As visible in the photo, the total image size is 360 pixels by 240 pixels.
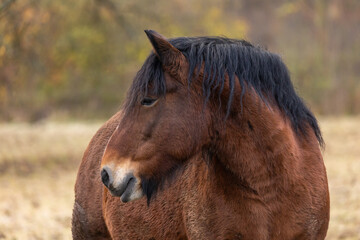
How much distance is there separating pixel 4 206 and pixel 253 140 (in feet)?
25.3

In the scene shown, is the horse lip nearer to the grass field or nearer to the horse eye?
the horse eye

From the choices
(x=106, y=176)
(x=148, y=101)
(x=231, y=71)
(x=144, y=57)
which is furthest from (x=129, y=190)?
(x=144, y=57)

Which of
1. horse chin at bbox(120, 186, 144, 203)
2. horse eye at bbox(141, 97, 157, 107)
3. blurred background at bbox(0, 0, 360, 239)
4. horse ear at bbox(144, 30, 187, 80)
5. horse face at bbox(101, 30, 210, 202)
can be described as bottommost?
horse chin at bbox(120, 186, 144, 203)

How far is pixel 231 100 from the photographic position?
3.20m

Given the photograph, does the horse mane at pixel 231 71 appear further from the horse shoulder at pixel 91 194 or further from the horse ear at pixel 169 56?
the horse shoulder at pixel 91 194

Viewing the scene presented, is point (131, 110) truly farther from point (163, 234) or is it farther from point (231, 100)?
point (163, 234)

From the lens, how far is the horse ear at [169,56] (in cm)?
318

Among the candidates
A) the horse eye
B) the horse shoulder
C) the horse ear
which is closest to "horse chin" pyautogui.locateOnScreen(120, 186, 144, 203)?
the horse eye

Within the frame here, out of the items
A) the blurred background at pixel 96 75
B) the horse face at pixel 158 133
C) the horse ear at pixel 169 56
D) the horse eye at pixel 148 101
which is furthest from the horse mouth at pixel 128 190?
the blurred background at pixel 96 75

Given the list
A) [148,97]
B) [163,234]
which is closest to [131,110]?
[148,97]

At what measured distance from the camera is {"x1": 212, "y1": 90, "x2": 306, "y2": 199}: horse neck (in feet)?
10.7

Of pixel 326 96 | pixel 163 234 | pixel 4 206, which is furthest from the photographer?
pixel 326 96

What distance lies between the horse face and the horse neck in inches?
6.9

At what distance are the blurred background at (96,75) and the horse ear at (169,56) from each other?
1.02m
